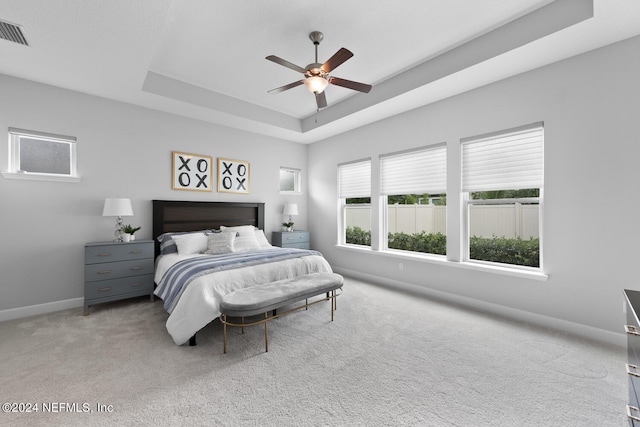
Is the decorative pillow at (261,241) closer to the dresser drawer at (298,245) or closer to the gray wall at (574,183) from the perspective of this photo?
the dresser drawer at (298,245)

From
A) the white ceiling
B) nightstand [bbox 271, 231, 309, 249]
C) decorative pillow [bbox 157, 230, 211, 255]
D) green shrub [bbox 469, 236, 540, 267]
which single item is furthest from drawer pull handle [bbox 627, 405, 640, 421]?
nightstand [bbox 271, 231, 309, 249]

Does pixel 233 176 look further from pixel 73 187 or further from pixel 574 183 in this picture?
pixel 574 183

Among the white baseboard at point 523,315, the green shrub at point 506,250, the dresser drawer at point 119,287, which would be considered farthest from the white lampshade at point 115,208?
the green shrub at point 506,250

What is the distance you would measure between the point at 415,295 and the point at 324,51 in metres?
3.53

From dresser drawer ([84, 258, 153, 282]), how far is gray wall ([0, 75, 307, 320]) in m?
0.52

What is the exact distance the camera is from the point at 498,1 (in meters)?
2.43

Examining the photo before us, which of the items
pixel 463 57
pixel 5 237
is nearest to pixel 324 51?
pixel 463 57

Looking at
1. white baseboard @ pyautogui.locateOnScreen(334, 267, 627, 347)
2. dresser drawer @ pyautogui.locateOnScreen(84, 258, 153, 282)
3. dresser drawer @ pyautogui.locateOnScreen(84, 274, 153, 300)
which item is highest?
dresser drawer @ pyautogui.locateOnScreen(84, 258, 153, 282)

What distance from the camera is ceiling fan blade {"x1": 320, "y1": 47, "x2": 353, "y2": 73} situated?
7.70ft

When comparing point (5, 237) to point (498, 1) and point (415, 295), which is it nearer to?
point (415, 295)

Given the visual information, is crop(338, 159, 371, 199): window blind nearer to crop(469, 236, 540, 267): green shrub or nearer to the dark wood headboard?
the dark wood headboard

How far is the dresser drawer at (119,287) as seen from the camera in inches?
132

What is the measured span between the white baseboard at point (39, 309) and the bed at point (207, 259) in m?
1.05

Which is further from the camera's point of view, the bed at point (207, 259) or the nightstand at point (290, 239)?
the nightstand at point (290, 239)
